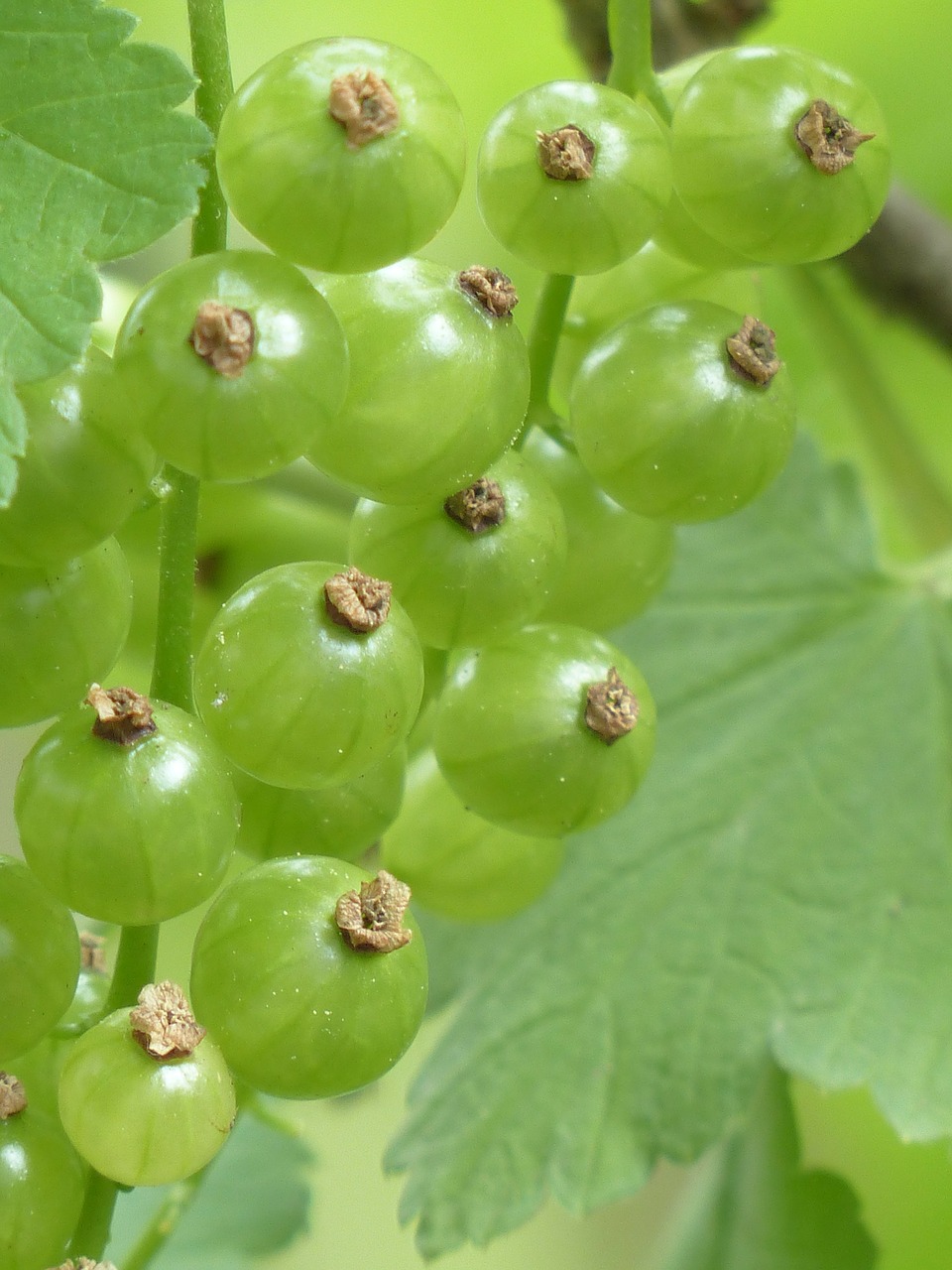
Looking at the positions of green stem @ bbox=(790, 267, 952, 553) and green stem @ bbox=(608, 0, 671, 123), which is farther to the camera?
green stem @ bbox=(790, 267, 952, 553)

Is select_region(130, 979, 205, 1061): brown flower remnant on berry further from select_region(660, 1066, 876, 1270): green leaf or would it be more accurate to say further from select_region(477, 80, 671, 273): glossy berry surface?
select_region(660, 1066, 876, 1270): green leaf

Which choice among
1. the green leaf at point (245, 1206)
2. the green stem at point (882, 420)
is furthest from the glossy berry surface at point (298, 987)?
the green stem at point (882, 420)

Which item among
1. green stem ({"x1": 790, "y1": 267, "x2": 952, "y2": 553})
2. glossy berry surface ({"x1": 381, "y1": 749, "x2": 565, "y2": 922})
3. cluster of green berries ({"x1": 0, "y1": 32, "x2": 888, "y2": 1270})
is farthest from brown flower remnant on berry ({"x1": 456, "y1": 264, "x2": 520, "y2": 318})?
green stem ({"x1": 790, "y1": 267, "x2": 952, "y2": 553})

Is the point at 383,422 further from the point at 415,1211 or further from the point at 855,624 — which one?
the point at 855,624

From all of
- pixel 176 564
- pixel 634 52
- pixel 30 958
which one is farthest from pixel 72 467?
pixel 634 52

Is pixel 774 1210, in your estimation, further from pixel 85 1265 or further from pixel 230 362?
pixel 230 362

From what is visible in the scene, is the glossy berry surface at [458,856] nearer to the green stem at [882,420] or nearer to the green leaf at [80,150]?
the green leaf at [80,150]
